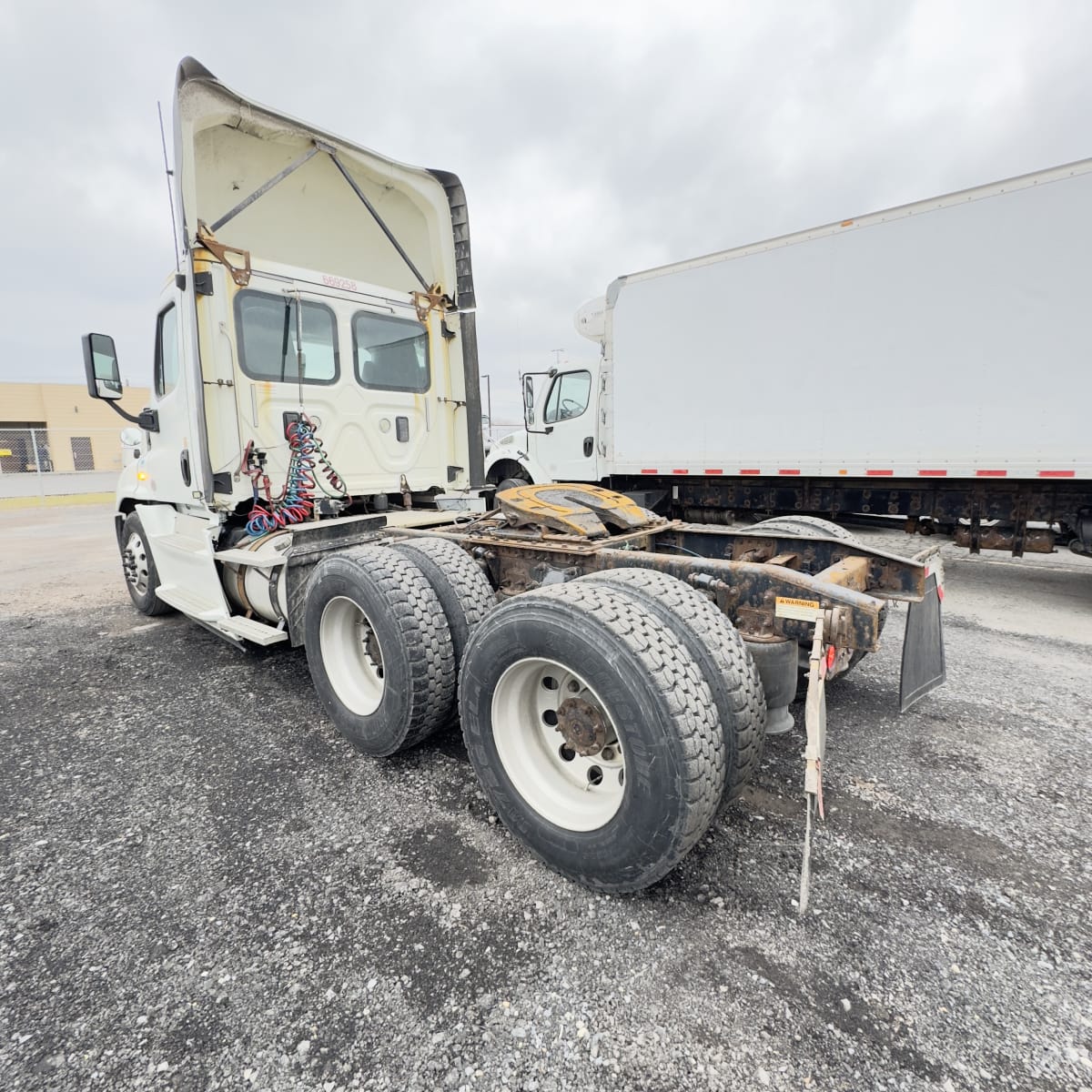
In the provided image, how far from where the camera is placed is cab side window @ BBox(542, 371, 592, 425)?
29.3 feet

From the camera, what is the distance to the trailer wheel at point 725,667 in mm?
2006

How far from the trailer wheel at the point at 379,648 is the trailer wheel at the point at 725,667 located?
1.07 meters

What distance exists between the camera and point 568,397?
30.2ft

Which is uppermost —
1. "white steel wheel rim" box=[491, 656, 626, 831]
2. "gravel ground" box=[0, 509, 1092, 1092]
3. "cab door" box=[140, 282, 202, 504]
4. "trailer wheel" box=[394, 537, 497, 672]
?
"cab door" box=[140, 282, 202, 504]

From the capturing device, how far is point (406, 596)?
282 cm

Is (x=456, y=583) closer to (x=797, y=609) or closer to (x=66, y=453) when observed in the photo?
(x=797, y=609)

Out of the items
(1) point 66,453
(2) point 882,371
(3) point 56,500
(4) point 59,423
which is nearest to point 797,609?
(2) point 882,371

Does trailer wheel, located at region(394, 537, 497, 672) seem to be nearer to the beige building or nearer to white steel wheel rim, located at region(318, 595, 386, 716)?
white steel wheel rim, located at region(318, 595, 386, 716)

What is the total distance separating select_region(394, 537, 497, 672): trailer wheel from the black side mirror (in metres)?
3.14

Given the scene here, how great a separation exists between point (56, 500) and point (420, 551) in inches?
806

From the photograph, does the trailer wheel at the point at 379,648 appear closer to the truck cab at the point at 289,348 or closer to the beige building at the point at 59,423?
the truck cab at the point at 289,348

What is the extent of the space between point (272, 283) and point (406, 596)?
285 centimetres

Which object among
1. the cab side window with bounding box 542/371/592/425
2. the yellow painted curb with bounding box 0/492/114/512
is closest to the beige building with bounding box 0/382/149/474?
the yellow painted curb with bounding box 0/492/114/512

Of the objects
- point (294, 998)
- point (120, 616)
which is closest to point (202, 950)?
point (294, 998)
